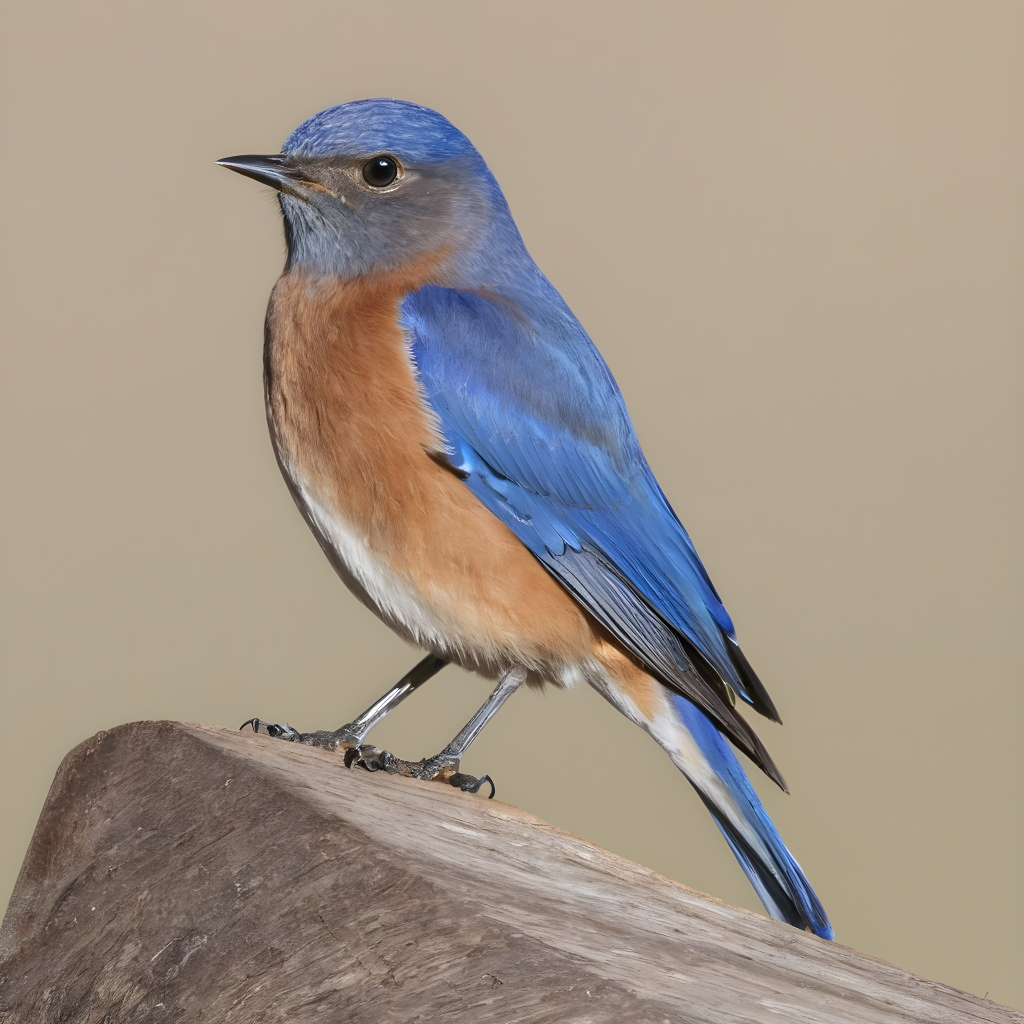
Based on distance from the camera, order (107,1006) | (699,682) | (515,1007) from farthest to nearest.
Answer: (699,682) < (107,1006) < (515,1007)

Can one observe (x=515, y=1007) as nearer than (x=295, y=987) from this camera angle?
Yes

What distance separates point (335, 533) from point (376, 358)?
0.47 meters

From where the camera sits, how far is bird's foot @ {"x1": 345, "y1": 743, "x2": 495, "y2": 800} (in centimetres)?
297

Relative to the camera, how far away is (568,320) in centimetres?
377

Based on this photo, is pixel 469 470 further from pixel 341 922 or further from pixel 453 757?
pixel 341 922

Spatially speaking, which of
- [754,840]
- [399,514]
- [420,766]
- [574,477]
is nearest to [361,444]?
[399,514]

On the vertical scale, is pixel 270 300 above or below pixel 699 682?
above

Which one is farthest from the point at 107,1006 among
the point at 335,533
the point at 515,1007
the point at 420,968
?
the point at 335,533

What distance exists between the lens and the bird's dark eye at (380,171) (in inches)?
142

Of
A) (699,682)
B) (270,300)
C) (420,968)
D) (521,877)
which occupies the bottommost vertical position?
(699,682)

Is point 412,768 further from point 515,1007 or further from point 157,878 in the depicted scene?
point 515,1007

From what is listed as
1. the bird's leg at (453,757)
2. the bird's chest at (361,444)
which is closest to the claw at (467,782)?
the bird's leg at (453,757)

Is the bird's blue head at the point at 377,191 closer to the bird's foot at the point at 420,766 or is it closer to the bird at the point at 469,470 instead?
the bird at the point at 469,470

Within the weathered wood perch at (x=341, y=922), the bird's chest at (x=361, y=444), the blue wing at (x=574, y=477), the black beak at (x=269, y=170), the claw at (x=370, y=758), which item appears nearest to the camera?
the weathered wood perch at (x=341, y=922)
